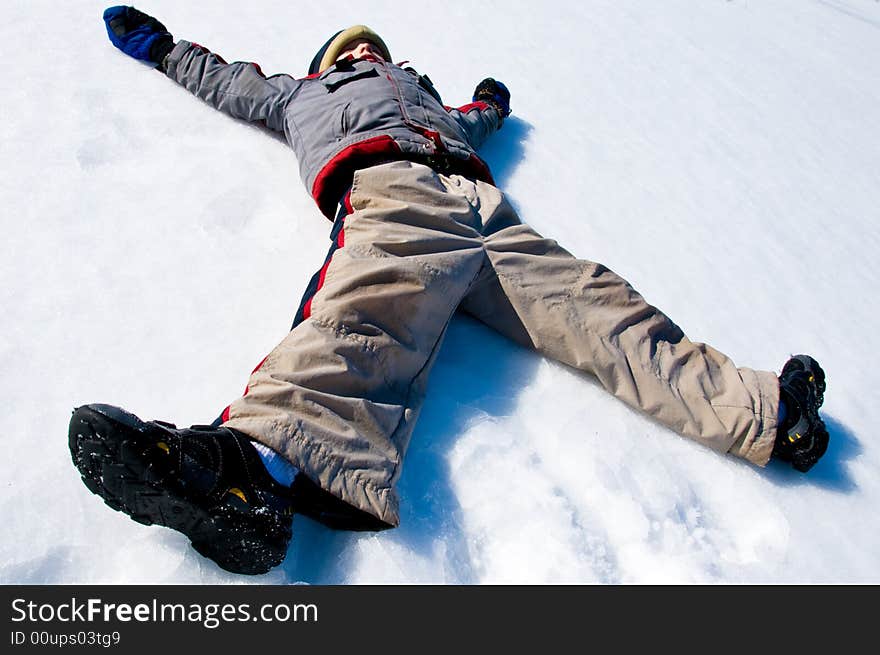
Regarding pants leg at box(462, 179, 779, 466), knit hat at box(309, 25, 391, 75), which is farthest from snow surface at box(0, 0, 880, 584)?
knit hat at box(309, 25, 391, 75)

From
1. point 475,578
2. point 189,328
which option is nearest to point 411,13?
point 189,328

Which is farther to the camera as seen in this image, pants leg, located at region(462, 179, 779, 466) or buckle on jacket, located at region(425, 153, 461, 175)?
buckle on jacket, located at region(425, 153, 461, 175)

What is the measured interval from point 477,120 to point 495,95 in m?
0.19

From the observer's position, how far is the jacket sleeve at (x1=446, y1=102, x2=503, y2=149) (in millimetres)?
1903

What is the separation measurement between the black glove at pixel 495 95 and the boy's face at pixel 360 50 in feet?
1.01

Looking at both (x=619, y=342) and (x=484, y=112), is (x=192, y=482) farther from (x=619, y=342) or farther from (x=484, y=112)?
(x=484, y=112)

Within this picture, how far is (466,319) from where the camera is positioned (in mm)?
1379

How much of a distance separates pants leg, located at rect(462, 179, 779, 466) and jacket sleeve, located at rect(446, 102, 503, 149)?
65cm

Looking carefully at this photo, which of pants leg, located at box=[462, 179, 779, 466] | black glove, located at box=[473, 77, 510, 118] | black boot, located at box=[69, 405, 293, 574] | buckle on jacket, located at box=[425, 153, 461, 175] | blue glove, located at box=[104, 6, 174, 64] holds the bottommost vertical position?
black boot, located at box=[69, 405, 293, 574]

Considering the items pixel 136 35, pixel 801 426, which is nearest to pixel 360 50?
pixel 136 35

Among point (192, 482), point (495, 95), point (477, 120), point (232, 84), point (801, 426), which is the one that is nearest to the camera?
point (192, 482)

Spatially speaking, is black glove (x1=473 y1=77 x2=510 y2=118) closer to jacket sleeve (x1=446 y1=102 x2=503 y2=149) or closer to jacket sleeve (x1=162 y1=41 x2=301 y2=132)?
jacket sleeve (x1=446 y1=102 x2=503 y2=149)

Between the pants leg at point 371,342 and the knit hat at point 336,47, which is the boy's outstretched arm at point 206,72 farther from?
the pants leg at point 371,342

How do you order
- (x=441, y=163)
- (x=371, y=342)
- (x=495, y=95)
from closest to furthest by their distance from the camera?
1. (x=371, y=342)
2. (x=441, y=163)
3. (x=495, y=95)
